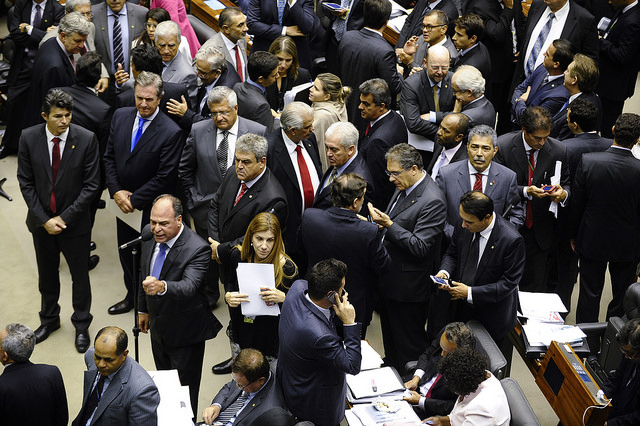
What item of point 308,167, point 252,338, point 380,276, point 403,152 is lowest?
point 252,338

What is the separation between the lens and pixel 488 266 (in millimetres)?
5070

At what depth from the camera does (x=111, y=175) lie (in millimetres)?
6191

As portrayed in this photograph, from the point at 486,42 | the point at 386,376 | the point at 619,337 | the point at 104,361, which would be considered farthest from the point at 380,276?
the point at 486,42

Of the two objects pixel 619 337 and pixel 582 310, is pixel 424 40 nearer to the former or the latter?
pixel 582 310

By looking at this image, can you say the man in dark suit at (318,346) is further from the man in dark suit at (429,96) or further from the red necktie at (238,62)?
the red necktie at (238,62)

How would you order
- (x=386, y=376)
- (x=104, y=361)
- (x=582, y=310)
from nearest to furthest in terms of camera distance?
(x=104, y=361) → (x=386, y=376) → (x=582, y=310)

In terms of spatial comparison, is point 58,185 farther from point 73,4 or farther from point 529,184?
point 529,184

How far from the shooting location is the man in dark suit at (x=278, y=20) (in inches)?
317

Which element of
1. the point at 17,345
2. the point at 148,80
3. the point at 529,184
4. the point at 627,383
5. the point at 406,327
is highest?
the point at 148,80

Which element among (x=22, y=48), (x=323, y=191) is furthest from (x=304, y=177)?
(x=22, y=48)

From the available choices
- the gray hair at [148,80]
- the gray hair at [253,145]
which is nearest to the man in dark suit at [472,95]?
the gray hair at [253,145]

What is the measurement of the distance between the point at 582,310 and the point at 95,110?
422 cm

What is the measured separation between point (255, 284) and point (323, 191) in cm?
106

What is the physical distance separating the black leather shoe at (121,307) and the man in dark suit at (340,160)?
6.33 ft
